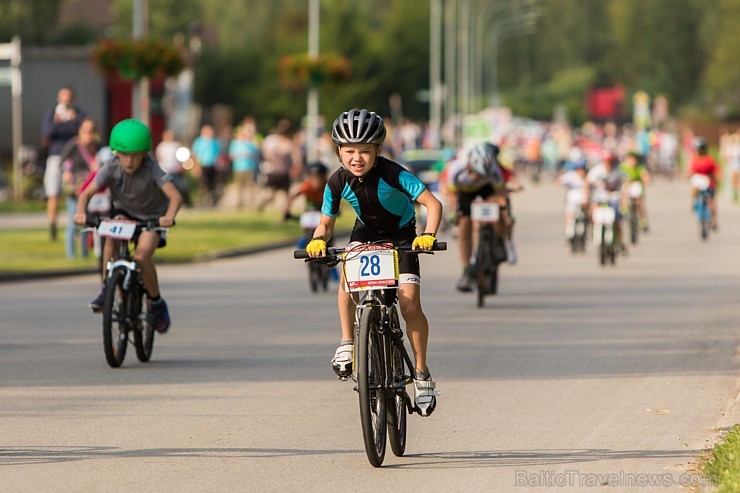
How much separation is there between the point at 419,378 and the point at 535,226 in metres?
25.1

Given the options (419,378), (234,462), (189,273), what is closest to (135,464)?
(234,462)

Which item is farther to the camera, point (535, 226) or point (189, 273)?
point (535, 226)

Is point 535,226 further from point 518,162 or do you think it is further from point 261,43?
point 261,43

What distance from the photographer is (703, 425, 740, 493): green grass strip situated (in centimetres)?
692

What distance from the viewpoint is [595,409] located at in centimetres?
986

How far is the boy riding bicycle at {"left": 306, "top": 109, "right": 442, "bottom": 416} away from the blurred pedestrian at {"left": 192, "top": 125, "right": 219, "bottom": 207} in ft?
93.1

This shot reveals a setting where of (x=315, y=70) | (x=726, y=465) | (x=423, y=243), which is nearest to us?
(x=726, y=465)

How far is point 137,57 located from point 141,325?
1529 centimetres

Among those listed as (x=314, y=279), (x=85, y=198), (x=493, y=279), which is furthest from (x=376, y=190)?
(x=314, y=279)

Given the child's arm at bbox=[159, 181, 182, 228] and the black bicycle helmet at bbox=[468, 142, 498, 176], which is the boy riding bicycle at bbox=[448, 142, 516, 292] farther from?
the child's arm at bbox=[159, 181, 182, 228]

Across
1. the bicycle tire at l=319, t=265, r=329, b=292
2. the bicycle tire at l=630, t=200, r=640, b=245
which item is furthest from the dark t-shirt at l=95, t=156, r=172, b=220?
the bicycle tire at l=630, t=200, r=640, b=245

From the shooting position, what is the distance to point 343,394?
10.5 metres

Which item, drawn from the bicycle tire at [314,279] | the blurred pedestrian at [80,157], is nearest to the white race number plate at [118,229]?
the bicycle tire at [314,279]

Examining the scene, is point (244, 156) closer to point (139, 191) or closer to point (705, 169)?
point (705, 169)
